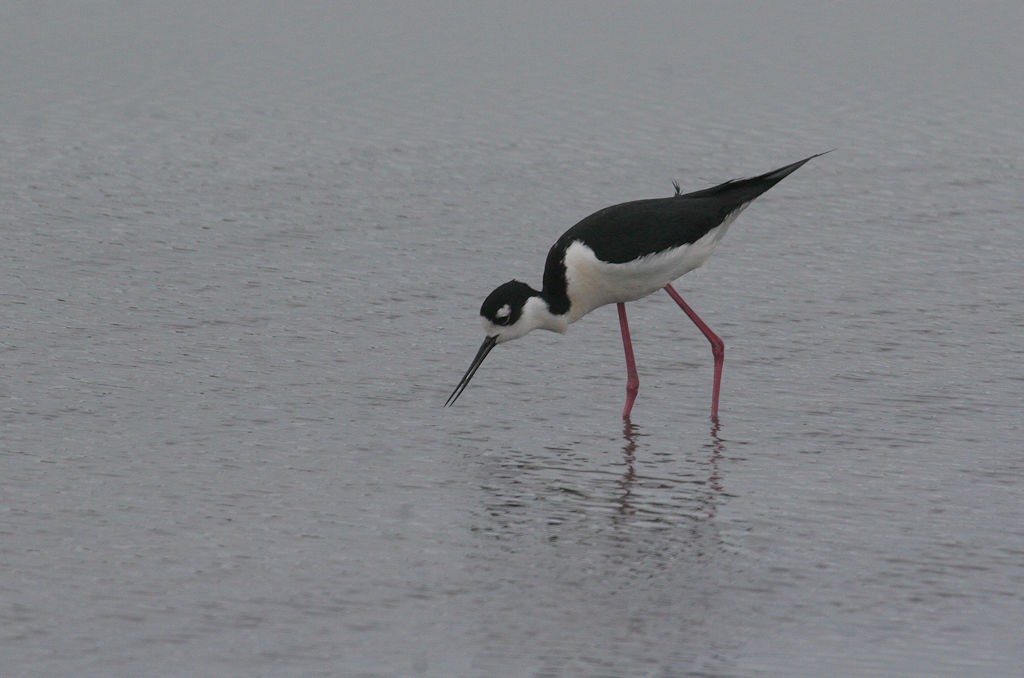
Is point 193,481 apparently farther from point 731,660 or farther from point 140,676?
point 731,660

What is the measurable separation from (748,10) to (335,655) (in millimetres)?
13868

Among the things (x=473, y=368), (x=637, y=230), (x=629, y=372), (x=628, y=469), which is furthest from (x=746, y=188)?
(x=628, y=469)

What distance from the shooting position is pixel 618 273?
8789mm

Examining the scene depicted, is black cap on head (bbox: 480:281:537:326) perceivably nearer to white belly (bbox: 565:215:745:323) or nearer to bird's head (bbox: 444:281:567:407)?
bird's head (bbox: 444:281:567:407)

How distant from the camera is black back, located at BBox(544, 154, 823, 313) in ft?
28.6

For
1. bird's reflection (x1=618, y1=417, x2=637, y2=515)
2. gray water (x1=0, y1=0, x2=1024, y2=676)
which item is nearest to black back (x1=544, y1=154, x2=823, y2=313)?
gray water (x1=0, y1=0, x2=1024, y2=676)

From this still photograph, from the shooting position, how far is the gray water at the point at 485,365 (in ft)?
19.4

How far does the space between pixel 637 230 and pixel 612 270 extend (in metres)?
0.23

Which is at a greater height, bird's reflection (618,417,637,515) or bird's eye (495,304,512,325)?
bird's eye (495,304,512,325)

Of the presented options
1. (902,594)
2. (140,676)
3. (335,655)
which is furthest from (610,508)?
(140,676)

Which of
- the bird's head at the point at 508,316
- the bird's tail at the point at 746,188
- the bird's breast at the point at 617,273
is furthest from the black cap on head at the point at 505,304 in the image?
the bird's tail at the point at 746,188

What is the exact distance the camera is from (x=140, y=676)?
5.37 m

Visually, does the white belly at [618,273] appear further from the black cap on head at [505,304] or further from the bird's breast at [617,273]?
the black cap on head at [505,304]

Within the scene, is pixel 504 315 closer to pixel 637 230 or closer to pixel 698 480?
pixel 637 230
